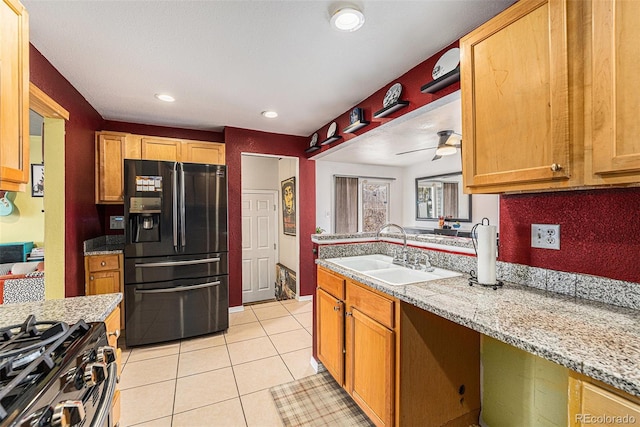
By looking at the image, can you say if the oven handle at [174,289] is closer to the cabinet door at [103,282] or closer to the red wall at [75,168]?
the cabinet door at [103,282]

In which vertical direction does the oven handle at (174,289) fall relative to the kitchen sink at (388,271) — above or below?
below

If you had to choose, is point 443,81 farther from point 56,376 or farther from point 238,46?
point 56,376

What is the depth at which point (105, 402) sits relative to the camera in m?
0.92

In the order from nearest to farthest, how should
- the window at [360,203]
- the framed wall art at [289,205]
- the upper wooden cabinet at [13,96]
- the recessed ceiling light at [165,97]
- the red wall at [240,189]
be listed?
the upper wooden cabinet at [13,96] → the recessed ceiling light at [165,97] → the red wall at [240,189] → the framed wall art at [289,205] → the window at [360,203]

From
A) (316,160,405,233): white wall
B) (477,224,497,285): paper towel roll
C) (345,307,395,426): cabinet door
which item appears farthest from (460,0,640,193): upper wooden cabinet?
(316,160,405,233): white wall

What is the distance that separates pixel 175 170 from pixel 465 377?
295 cm

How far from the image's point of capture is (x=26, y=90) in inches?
44.6

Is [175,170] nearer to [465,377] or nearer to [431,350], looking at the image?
[431,350]

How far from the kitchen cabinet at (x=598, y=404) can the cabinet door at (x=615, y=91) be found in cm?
65

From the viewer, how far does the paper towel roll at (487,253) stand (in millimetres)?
1438

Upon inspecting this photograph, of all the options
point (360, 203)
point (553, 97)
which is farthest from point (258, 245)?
point (553, 97)

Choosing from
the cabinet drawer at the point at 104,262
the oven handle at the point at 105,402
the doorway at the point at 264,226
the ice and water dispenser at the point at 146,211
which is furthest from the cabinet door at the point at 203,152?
the oven handle at the point at 105,402

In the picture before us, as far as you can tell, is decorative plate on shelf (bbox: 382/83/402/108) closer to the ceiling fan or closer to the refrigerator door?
the ceiling fan

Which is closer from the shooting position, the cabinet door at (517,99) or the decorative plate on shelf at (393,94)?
the cabinet door at (517,99)
